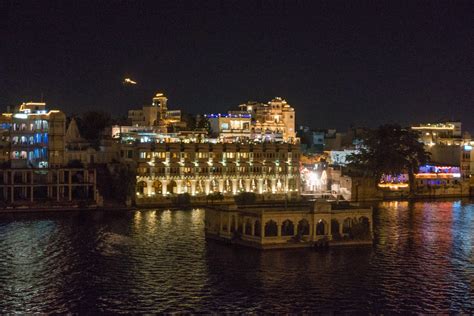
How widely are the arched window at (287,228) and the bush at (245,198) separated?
121 ft

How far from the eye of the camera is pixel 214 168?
100m

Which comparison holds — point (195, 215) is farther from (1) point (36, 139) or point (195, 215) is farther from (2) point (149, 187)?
(1) point (36, 139)

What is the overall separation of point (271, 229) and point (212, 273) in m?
10.4

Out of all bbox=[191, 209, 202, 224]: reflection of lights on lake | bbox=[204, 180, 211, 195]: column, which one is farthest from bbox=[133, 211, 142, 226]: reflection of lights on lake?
bbox=[204, 180, 211, 195]: column

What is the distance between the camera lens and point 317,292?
4269cm

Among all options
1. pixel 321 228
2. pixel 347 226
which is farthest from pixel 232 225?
pixel 347 226

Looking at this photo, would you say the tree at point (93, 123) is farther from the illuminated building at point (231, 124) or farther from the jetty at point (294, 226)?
the jetty at point (294, 226)

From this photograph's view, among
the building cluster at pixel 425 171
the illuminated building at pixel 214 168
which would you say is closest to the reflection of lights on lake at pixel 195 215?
the illuminated building at pixel 214 168

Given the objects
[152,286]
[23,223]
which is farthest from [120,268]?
[23,223]

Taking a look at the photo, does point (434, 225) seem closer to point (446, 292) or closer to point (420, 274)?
point (420, 274)

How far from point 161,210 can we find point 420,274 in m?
44.0

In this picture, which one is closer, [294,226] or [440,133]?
[294,226]

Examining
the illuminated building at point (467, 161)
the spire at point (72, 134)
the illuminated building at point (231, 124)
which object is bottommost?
the illuminated building at point (467, 161)

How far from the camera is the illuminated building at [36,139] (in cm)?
9694
